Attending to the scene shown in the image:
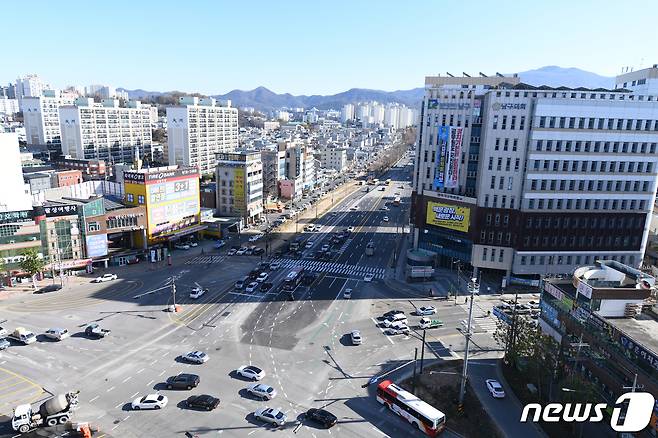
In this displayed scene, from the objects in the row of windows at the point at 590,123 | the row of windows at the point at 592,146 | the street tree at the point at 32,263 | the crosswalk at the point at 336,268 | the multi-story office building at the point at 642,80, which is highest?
the multi-story office building at the point at 642,80

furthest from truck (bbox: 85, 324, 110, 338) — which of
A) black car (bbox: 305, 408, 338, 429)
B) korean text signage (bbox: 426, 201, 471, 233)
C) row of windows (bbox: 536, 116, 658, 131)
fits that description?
row of windows (bbox: 536, 116, 658, 131)

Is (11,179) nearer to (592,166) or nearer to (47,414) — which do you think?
(47,414)

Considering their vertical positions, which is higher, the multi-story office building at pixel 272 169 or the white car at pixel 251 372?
the multi-story office building at pixel 272 169

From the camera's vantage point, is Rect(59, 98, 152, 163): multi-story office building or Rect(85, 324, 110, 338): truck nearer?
Rect(85, 324, 110, 338): truck

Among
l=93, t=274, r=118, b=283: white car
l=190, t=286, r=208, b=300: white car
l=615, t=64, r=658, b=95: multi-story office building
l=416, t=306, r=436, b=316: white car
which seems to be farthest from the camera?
l=615, t=64, r=658, b=95: multi-story office building

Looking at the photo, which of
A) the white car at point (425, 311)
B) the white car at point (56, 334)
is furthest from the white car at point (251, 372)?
Answer: the white car at point (425, 311)

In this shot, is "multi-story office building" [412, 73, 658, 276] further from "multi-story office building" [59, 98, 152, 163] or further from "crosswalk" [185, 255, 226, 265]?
"multi-story office building" [59, 98, 152, 163]

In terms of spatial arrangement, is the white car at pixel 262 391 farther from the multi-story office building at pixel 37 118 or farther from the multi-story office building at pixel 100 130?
the multi-story office building at pixel 37 118
